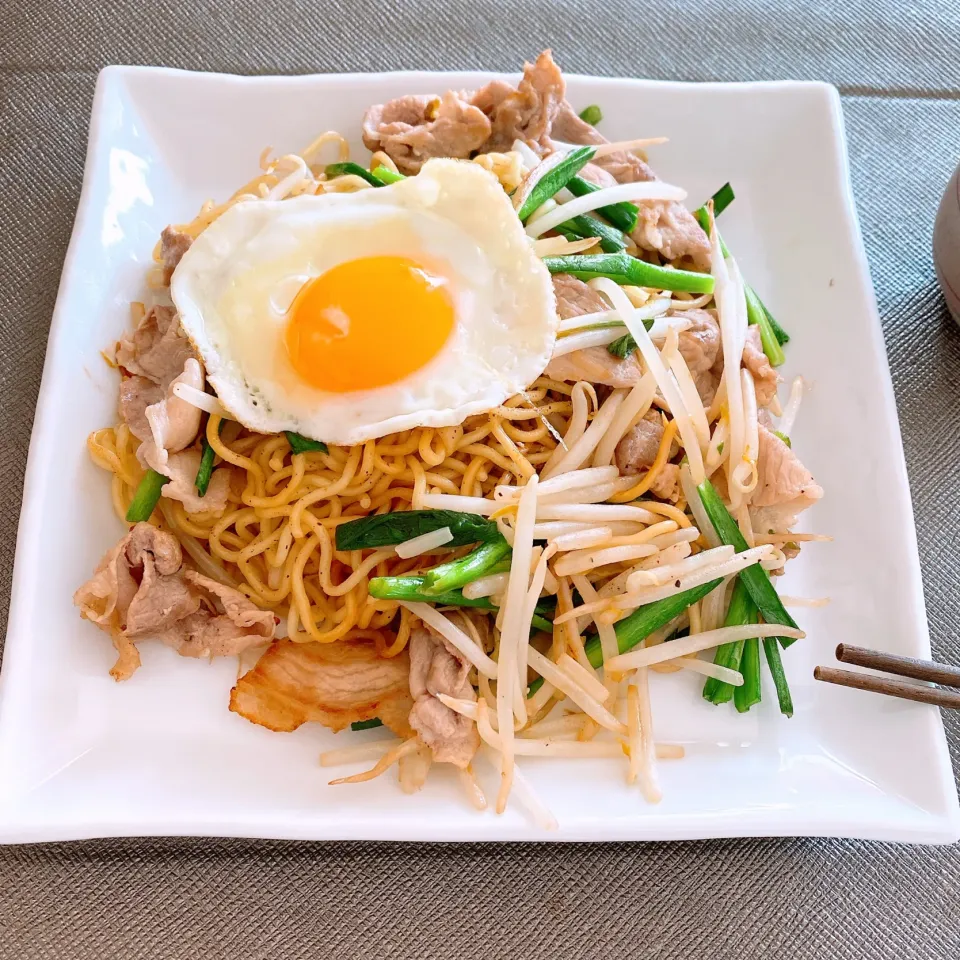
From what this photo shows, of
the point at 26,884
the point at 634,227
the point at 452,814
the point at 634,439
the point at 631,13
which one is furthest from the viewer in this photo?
the point at 631,13

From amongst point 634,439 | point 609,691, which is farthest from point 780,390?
point 609,691

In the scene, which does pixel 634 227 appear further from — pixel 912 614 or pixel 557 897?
pixel 557 897

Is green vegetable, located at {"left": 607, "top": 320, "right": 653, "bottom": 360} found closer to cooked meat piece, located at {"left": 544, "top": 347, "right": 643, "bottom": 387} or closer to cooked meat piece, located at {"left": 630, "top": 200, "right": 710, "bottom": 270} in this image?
cooked meat piece, located at {"left": 544, "top": 347, "right": 643, "bottom": 387}

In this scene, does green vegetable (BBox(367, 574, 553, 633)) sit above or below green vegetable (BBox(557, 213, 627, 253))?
below

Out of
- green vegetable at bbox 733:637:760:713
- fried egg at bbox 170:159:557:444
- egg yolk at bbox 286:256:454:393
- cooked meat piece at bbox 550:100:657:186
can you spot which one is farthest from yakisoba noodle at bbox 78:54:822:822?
cooked meat piece at bbox 550:100:657:186

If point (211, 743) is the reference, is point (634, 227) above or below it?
above

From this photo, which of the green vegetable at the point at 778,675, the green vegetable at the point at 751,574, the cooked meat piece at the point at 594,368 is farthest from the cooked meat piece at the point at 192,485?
the green vegetable at the point at 778,675
